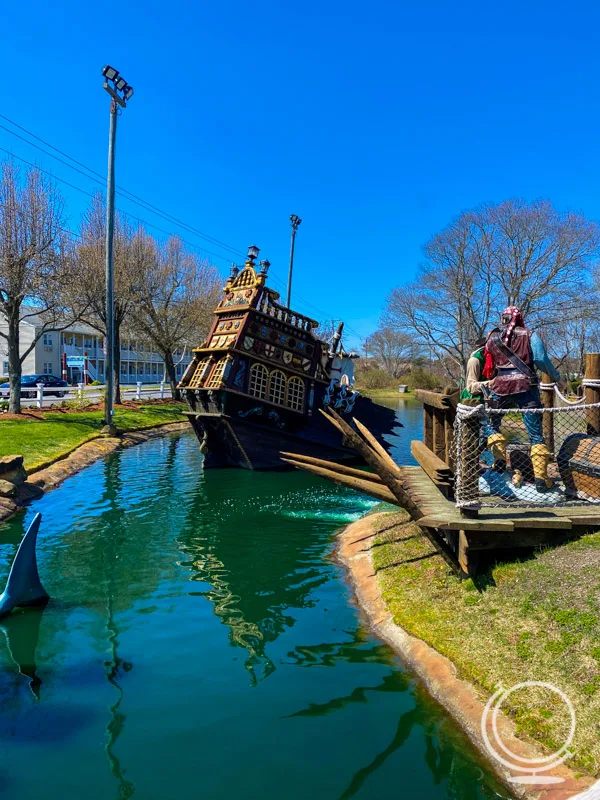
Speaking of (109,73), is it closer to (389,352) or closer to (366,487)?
(366,487)

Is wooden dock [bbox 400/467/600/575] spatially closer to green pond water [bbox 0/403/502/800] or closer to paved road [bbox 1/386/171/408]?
green pond water [bbox 0/403/502/800]

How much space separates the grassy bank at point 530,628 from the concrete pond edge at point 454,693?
91 mm

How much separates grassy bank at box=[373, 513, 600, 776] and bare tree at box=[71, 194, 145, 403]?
20671 millimetres

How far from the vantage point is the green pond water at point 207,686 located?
12.8ft

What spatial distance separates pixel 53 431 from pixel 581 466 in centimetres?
1660

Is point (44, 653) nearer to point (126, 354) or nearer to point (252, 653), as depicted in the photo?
point (252, 653)

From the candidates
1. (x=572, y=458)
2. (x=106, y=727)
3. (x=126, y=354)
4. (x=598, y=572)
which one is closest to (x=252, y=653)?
(x=106, y=727)

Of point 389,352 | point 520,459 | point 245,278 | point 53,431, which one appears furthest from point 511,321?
point 389,352

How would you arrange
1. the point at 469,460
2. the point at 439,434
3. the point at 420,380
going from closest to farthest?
1. the point at 469,460
2. the point at 439,434
3. the point at 420,380

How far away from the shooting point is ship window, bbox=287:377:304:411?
1678 cm

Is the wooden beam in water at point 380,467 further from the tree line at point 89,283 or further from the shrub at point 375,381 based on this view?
the shrub at point 375,381

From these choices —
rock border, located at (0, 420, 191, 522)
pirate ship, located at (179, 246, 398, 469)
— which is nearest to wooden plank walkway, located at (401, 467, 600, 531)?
rock border, located at (0, 420, 191, 522)

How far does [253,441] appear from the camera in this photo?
16.4m

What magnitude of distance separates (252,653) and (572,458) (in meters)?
4.52
